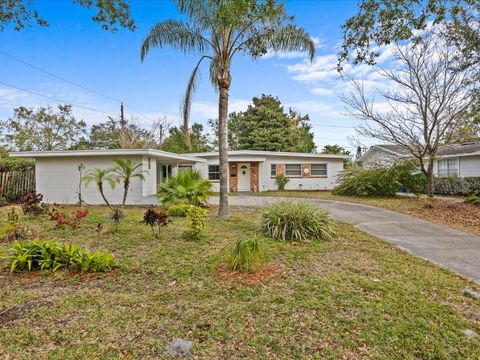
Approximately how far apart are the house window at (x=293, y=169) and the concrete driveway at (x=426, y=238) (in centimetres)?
1053

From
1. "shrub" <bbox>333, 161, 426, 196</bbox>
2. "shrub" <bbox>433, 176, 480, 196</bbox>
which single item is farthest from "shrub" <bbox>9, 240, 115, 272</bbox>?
"shrub" <bbox>433, 176, 480, 196</bbox>

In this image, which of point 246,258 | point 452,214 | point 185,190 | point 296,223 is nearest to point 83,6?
point 246,258

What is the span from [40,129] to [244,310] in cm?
3128

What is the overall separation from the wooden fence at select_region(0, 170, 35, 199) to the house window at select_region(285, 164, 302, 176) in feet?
50.2

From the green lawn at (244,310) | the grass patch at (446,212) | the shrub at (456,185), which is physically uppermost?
the shrub at (456,185)

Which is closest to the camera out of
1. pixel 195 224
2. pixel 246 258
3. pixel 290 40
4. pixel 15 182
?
pixel 246 258

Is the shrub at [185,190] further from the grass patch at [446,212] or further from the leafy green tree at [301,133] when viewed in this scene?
the leafy green tree at [301,133]

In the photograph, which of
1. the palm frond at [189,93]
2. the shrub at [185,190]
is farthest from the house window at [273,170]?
the palm frond at [189,93]

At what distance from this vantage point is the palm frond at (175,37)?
8.87 meters

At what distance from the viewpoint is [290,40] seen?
9.06 meters

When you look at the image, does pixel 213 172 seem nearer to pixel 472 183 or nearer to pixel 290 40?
pixel 290 40

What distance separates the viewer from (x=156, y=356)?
7.89 feet

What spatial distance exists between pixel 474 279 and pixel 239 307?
364cm

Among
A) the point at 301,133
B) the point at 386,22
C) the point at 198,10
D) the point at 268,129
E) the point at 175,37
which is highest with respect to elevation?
the point at 268,129
